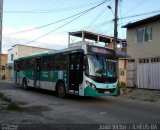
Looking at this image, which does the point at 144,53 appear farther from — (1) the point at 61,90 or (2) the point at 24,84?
(2) the point at 24,84

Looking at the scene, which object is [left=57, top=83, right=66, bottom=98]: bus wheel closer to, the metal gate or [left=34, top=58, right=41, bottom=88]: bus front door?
[left=34, top=58, right=41, bottom=88]: bus front door

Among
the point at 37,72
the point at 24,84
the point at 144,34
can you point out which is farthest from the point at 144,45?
the point at 24,84

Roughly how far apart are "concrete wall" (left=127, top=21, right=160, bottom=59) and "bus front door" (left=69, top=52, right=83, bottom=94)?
846 centimetres

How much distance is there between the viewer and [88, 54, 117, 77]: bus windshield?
1670 cm

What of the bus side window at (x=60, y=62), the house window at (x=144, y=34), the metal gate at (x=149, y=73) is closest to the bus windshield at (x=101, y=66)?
the bus side window at (x=60, y=62)

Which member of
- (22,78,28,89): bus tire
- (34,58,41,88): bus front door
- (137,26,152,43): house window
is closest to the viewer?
(34,58,41,88): bus front door

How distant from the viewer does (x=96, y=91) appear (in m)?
16.7

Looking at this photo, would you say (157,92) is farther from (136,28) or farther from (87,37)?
(87,37)

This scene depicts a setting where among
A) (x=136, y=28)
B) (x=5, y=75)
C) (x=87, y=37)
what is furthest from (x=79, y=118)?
(x=5, y=75)

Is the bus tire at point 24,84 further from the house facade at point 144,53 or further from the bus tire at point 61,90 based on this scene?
the house facade at point 144,53

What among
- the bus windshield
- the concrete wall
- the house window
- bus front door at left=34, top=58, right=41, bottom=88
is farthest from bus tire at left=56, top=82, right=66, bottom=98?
the house window

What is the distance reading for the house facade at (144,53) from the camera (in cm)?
2377

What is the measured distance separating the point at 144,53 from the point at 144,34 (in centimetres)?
161

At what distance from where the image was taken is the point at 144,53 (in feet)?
82.3
